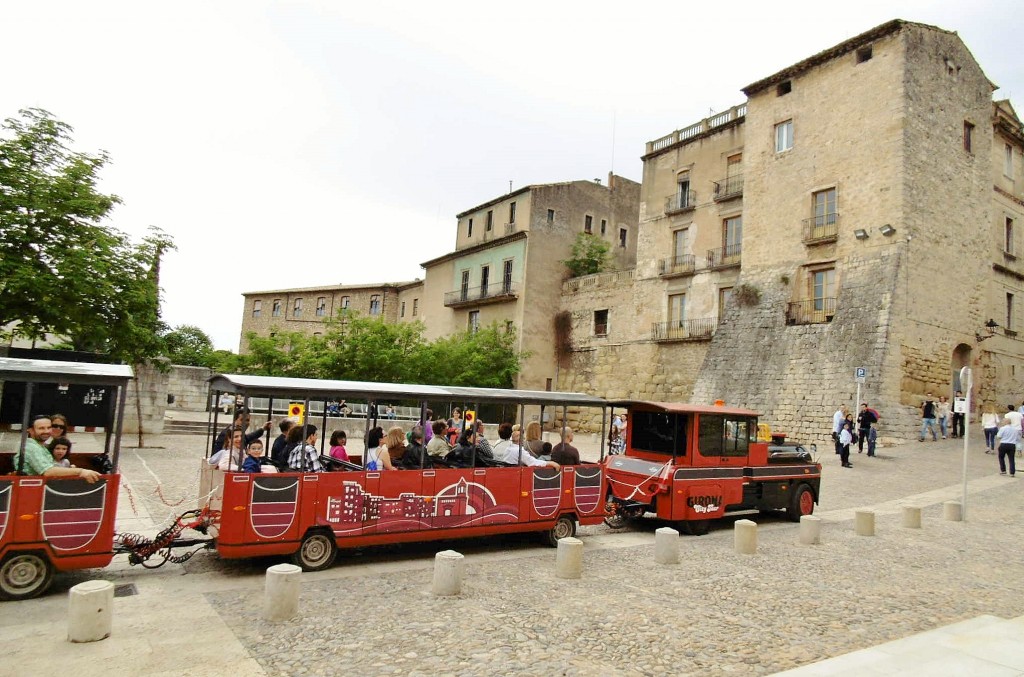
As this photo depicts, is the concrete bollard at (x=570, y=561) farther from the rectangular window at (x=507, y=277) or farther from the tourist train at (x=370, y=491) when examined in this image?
the rectangular window at (x=507, y=277)

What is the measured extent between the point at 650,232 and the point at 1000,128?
15.5m

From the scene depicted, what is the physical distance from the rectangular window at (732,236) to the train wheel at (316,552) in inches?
1034

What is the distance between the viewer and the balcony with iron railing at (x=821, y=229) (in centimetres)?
2517

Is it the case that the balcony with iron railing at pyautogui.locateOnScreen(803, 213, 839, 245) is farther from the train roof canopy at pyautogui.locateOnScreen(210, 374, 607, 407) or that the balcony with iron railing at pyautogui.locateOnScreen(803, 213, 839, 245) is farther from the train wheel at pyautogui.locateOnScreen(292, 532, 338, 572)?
the train wheel at pyautogui.locateOnScreen(292, 532, 338, 572)

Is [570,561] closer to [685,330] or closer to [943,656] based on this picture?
[943,656]

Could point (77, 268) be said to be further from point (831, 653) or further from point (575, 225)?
point (575, 225)

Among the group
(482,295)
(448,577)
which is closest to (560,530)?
(448,577)

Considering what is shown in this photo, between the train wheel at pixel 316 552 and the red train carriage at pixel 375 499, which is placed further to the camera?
the train wheel at pixel 316 552

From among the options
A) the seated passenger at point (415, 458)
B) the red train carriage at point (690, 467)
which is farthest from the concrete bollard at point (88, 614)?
the red train carriage at point (690, 467)

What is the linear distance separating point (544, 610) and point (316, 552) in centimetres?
288

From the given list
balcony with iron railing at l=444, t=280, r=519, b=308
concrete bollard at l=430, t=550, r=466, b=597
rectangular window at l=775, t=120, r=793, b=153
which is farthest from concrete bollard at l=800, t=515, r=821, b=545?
balcony with iron railing at l=444, t=280, r=519, b=308

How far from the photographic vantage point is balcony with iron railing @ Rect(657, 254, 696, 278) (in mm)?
31641

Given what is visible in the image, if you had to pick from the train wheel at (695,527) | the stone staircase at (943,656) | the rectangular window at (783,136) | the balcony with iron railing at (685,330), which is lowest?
the train wheel at (695,527)

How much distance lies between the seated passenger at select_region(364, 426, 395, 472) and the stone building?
19.4 m
